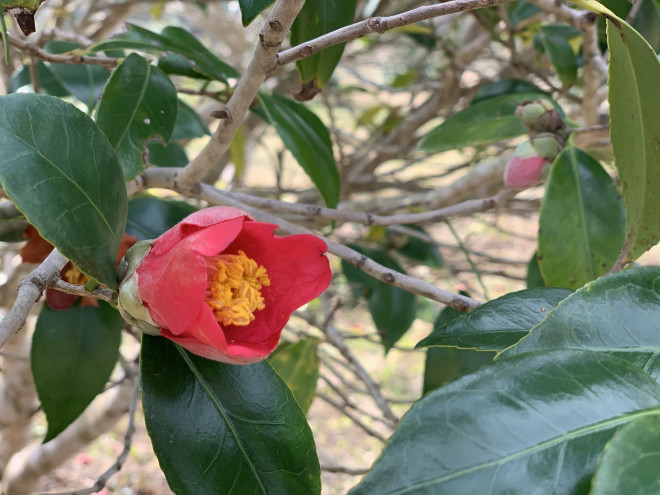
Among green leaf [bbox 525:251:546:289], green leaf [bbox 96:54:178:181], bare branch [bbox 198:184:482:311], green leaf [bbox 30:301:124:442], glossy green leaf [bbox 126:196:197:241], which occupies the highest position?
green leaf [bbox 96:54:178:181]

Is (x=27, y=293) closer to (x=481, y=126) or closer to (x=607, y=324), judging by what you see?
(x=607, y=324)

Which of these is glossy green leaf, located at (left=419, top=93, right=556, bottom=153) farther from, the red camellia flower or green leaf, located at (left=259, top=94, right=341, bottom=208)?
the red camellia flower

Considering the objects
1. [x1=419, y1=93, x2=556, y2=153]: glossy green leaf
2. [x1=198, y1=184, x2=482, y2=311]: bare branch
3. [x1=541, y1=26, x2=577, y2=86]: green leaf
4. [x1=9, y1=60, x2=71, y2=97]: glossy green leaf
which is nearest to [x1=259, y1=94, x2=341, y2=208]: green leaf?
[x1=198, y1=184, x2=482, y2=311]: bare branch

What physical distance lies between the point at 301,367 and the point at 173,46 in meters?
0.56

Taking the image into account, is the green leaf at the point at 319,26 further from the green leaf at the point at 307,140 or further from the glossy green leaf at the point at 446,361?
the glossy green leaf at the point at 446,361

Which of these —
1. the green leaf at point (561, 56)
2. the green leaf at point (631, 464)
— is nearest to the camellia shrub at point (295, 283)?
the green leaf at point (631, 464)

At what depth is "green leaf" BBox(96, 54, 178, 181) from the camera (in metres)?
0.61

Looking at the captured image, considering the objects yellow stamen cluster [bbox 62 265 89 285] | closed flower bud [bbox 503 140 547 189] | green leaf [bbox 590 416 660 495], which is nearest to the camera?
green leaf [bbox 590 416 660 495]

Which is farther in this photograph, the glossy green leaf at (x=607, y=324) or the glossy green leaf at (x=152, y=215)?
the glossy green leaf at (x=152, y=215)

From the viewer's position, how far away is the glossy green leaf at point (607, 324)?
384 mm

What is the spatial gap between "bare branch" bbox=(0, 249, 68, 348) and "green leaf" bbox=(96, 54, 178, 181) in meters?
0.17

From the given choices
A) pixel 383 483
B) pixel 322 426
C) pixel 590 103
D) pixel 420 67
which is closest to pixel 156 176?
pixel 383 483

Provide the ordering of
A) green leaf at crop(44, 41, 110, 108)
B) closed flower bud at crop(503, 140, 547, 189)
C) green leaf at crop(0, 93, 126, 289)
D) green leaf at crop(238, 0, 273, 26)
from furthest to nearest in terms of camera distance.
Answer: green leaf at crop(44, 41, 110, 108) → closed flower bud at crop(503, 140, 547, 189) → green leaf at crop(238, 0, 273, 26) → green leaf at crop(0, 93, 126, 289)

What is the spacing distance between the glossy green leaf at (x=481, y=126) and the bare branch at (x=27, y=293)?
2.10 feet
